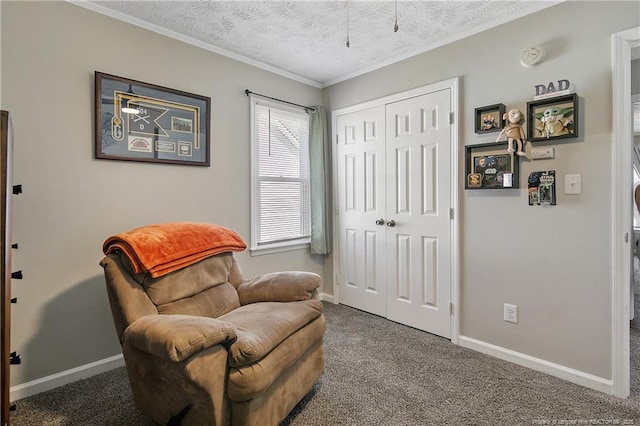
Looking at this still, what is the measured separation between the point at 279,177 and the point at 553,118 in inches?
87.5

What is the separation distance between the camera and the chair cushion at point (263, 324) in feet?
4.61

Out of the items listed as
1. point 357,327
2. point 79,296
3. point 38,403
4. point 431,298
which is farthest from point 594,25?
point 38,403

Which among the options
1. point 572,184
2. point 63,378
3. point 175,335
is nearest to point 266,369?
point 175,335

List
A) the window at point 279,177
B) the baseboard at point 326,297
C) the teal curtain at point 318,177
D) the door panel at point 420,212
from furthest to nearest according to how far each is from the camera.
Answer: the baseboard at point 326,297 < the teal curtain at point 318,177 < the window at point 279,177 < the door panel at point 420,212

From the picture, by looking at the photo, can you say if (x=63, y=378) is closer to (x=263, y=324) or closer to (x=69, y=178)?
(x=69, y=178)

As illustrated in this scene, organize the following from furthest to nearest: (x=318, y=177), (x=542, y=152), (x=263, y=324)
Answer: (x=318, y=177) < (x=542, y=152) < (x=263, y=324)

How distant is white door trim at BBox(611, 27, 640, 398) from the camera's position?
188 cm

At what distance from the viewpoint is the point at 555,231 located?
214 centimetres

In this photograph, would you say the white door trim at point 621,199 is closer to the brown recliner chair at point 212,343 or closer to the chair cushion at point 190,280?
the brown recliner chair at point 212,343

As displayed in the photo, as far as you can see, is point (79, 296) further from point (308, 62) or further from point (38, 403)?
point (308, 62)

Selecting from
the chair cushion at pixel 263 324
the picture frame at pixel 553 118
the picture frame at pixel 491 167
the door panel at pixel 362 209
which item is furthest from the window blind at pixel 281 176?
the picture frame at pixel 553 118

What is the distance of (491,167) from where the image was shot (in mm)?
2381

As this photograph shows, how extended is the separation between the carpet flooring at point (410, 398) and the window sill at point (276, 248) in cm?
112

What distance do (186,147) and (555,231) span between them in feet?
8.71
